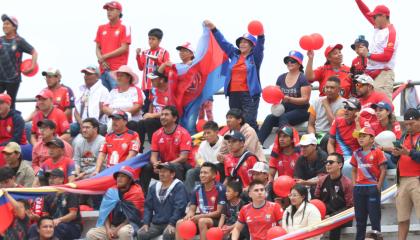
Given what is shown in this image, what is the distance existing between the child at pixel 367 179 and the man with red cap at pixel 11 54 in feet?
20.4

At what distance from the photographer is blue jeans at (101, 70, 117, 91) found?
2268cm

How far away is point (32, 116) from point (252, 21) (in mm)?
4089

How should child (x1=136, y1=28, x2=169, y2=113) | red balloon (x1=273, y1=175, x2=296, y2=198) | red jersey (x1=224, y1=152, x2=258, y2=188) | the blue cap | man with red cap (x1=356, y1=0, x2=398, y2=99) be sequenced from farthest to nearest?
child (x1=136, y1=28, x2=169, y2=113), the blue cap, man with red cap (x1=356, y1=0, x2=398, y2=99), red jersey (x1=224, y1=152, x2=258, y2=188), red balloon (x1=273, y1=175, x2=296, y2=198)

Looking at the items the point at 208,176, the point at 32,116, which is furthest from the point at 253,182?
the point at 32,116

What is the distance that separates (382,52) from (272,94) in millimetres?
1828

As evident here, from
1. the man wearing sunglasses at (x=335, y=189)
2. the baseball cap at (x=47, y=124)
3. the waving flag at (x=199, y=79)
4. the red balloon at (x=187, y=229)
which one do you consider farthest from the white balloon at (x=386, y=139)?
the baseball cap at (x=47, y=124)

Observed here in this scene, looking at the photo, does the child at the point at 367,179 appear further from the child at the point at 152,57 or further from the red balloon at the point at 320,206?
the child at the point at 152,57

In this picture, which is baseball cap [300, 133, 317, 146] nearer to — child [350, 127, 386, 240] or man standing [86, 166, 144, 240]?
child [350, 127, 386, 240]

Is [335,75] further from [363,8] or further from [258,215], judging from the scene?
→ [258,215]

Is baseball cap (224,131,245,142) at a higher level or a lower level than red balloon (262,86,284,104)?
lower

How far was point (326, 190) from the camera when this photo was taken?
18.4 metres

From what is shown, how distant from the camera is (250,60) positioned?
2130cm

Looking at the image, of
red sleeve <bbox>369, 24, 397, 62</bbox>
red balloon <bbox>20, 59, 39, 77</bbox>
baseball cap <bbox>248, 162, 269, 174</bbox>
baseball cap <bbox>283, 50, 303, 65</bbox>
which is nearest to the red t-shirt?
baseball cap <bbox>248, 162, 269, 174</bbox>

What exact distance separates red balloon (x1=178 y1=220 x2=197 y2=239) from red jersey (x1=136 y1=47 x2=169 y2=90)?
4.19 meters
